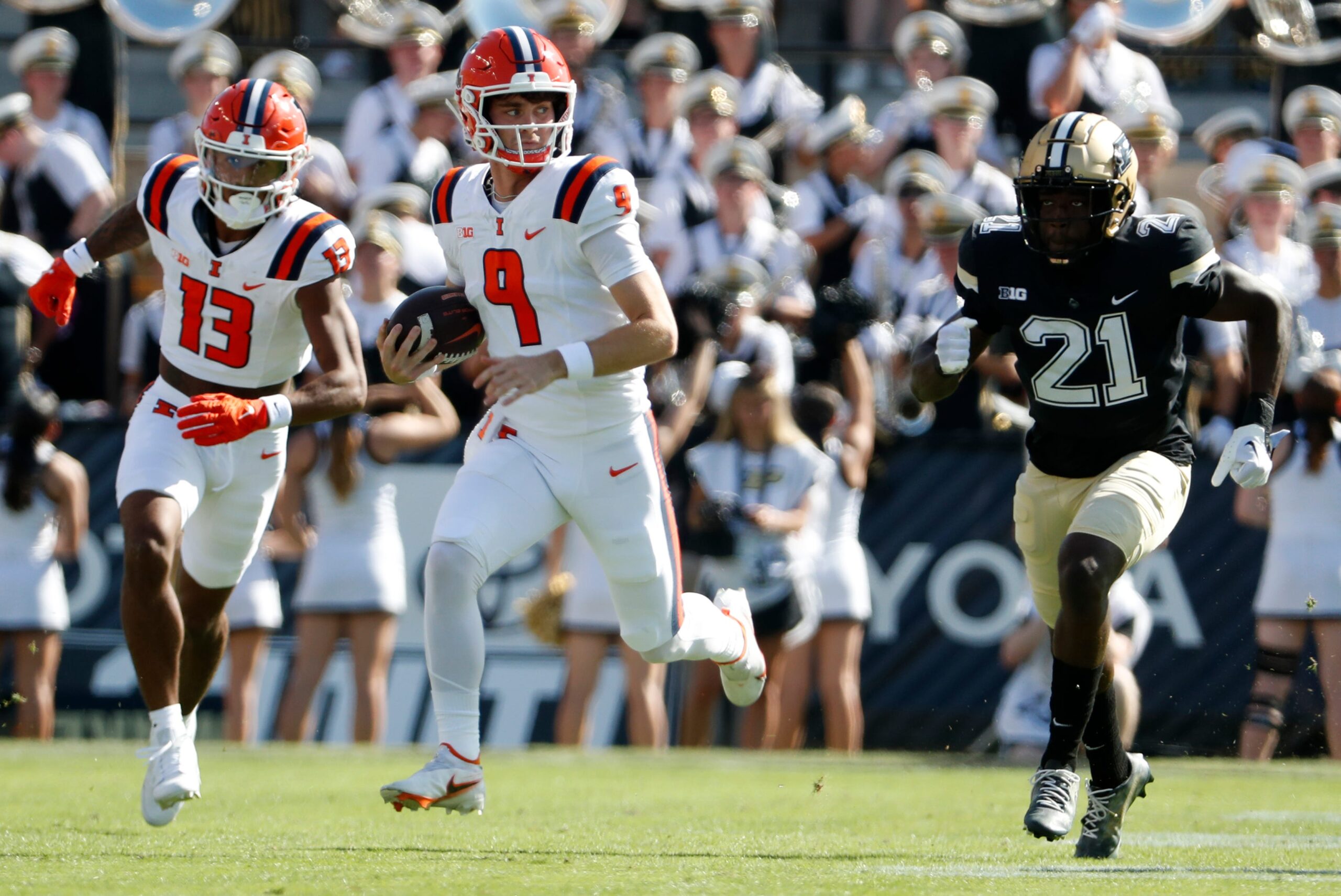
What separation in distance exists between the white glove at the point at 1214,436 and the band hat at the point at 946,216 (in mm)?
1315

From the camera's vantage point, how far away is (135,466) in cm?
532

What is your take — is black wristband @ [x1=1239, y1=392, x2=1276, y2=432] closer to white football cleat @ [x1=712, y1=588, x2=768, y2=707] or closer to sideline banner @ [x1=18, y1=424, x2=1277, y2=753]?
white football cleat @ [x1=712, y1=588, x2=768, y2=707]

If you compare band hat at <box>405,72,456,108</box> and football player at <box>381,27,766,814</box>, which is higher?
band hat at <box>405,72,456,108</box>

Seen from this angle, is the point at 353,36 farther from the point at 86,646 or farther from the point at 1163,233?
the point at 1163,233

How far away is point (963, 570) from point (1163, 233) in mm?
3695

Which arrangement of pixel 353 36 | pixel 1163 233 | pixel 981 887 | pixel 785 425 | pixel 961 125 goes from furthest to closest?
pixel 353 36 → pixel 961 125 → pixel 785 425 → pixel 1163 233 → pixel 981 887

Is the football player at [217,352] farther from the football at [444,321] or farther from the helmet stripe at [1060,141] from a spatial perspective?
the helmet stripe at [1060,141]

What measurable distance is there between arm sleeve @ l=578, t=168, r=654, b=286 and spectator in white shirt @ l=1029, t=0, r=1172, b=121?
484 cm

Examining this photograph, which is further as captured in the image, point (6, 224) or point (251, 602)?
point (6, 224)

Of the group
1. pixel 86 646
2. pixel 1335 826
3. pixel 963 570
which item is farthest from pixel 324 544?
pixel 1335 826

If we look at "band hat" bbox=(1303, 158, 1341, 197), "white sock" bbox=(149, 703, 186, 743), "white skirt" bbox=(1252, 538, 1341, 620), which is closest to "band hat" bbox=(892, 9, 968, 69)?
"band hat" bbox=(1303, 158, 1341, 197)

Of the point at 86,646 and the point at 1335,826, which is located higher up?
the point at 1335,826

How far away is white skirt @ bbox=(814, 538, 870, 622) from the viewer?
8070 millimetres

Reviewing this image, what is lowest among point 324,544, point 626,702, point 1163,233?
point 626,702
